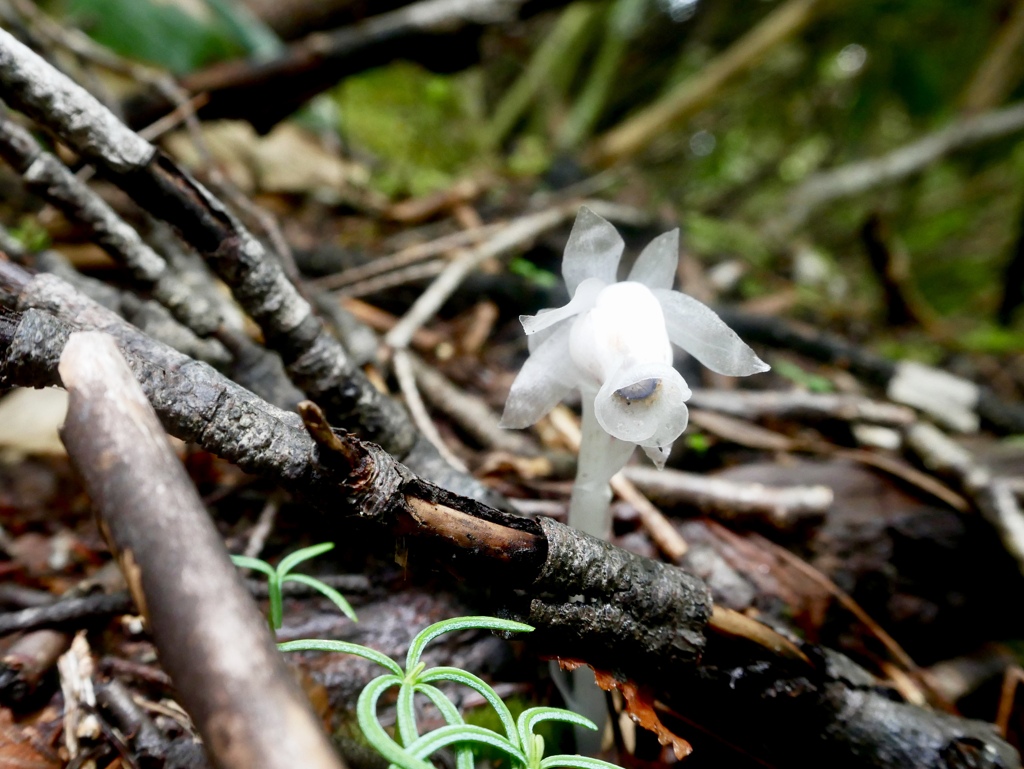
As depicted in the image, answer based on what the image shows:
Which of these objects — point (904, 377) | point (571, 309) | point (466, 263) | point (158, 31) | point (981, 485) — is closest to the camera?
point (571, 309)

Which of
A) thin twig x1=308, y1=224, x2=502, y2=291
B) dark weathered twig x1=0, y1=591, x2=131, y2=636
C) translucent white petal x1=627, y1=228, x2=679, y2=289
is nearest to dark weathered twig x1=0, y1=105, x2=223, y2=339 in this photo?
dark weathered twig x1=0, y1=591, x2=131, y2=636

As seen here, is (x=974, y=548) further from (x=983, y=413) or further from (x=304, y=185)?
(x=304, y=185)

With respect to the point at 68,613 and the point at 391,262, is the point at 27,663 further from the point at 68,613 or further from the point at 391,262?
the point at 391,262

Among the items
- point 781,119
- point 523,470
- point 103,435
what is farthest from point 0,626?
point 781,119

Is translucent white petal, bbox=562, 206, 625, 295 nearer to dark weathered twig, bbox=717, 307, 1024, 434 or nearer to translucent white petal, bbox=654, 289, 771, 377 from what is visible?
translucent white petal, bbox=654, 289, 771, 377

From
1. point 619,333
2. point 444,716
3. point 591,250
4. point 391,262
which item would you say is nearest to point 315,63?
point 391,262

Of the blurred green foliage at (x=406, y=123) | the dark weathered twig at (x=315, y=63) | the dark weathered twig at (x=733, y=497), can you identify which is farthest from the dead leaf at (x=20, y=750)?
the blurred green foliage at (x=406, y=123)

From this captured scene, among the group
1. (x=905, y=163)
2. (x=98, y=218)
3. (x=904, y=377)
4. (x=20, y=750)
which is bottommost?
(x=20, y=750)
